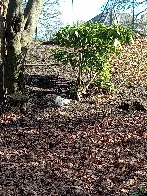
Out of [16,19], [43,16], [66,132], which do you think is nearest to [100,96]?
[66,132]

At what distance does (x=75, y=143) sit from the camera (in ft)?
21.8

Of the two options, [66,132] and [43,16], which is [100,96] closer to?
[66,132]

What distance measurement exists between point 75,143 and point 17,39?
9.89ft

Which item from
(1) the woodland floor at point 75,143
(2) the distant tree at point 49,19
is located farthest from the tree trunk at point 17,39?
(2) the distant tree at point 49,19

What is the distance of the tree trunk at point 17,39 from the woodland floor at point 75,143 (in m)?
0.75

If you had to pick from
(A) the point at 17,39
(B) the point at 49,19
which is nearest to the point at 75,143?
(A) the point at 17,39

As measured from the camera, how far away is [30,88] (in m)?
9.70

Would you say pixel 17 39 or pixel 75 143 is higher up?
pixel 17 39

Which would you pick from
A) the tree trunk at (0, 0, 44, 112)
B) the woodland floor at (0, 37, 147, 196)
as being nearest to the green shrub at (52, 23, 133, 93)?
the tree trunk at (0, 0, 44, 112)

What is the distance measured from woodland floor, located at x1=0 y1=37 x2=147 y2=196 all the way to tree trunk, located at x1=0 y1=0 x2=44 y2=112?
745mm

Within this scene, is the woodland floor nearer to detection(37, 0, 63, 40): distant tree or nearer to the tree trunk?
the tree trunk

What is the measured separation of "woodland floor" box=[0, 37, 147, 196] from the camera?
5133 millimetres

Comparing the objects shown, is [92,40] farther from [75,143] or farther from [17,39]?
[75,143]

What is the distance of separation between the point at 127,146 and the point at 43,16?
995 inches
